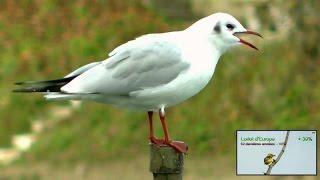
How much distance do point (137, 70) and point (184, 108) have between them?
11.9ft

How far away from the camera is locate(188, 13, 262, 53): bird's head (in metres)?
3.17

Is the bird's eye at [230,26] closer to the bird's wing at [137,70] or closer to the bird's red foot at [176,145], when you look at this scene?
the bird's wing at [137,70]

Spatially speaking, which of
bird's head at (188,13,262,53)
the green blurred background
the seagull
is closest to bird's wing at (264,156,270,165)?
the seagull

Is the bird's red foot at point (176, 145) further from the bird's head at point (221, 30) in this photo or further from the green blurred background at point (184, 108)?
the green blurred background at point (184, 108)

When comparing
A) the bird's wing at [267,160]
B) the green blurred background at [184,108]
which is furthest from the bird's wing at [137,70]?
the green blurred background at [184,108]

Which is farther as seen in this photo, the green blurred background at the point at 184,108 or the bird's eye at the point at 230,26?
the green blurred background at the point at 184,108

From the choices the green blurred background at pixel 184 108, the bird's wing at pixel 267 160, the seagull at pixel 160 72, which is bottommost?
the bird's wing at pixel 267 160

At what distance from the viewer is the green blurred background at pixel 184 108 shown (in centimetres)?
652

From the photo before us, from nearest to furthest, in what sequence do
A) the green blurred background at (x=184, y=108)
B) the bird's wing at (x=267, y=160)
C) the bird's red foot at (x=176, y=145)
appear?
the bird's red foot at (x=176, y=145), the bird's wing at (x=267, y=160), the green blurred background at (x=184, y=108)

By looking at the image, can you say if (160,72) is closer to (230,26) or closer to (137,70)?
(137,70)

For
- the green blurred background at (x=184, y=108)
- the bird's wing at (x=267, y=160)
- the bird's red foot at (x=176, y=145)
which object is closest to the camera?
the bird's red foot at (x=176, y=145)

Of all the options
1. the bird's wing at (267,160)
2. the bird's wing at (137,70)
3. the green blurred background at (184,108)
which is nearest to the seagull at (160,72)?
the bird's wing at (137,70)

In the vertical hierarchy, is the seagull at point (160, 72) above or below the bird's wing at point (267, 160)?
above

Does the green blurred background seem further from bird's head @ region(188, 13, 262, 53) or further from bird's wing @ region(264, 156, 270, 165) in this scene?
bird's head @ region(188, 13, 262, 53)
